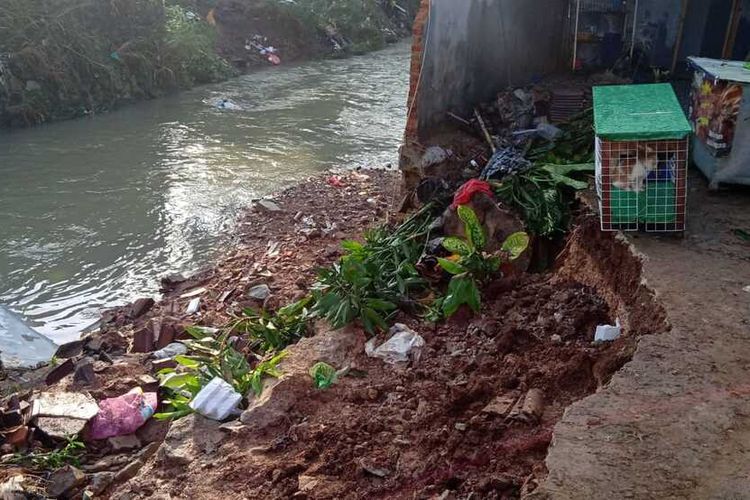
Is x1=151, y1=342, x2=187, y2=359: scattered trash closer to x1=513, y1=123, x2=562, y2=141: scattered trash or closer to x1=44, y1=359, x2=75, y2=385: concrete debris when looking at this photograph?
x1=44, y1=359, x2=75, y2=385: concrete debris

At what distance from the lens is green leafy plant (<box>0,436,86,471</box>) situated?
11.5 feet

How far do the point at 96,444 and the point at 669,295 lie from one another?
308 centimetres

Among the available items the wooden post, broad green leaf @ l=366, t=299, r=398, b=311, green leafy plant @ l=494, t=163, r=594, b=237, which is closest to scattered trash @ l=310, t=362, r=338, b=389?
broad green leaf @ l=366, t=299, r=398, b=311

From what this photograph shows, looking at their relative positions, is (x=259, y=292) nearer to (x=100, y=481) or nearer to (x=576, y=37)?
(x=100, y=481)

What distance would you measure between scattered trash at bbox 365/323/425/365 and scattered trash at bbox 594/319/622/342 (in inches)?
36.3

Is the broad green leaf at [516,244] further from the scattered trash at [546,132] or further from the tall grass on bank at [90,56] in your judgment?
the tall grass on bank at [90,56]

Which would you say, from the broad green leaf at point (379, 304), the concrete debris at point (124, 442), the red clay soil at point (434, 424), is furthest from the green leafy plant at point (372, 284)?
the concrete debris at point (124, 442)

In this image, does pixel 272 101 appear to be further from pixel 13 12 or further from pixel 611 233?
pixel 611 233

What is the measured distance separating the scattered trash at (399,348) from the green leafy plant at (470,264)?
0.26 meters

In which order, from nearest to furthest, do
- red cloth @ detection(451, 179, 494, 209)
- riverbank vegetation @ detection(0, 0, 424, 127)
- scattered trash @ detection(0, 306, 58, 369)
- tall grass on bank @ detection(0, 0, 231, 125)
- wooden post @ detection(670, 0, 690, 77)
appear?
red cloth @ detection(451, 179, 494, 209)
scattered trash @ detection(0, 306, 58, 369)
wooden post @ detection(670, 0, 690, 77)
tall grass on bank @ detection(0, 0, 231, 125)
riverbank vegetation @ detection(0, 0, 424, 127)

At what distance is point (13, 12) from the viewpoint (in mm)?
10938

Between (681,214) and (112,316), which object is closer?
(681,214)

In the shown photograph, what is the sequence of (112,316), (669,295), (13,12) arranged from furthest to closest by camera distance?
(13,12)
(112,316)
(669,295)

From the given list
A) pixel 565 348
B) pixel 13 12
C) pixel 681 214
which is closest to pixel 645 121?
pixel 681 214
